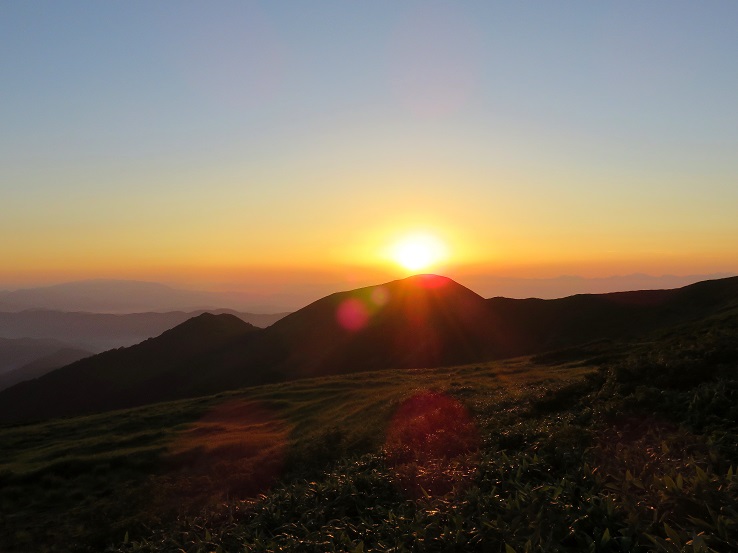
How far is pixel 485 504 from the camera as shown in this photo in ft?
25.3

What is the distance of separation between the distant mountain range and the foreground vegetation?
56.0 m

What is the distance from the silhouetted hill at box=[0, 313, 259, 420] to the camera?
334 ft

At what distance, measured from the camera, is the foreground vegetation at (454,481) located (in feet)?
21.4

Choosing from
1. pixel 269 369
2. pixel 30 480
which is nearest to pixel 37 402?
pixel 269 369

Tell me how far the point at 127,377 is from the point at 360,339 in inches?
2166

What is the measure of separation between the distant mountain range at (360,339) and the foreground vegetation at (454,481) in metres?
56.0

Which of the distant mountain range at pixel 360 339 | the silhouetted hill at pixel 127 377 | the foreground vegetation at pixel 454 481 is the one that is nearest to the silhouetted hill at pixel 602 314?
the distant mountain range at pixel 360 339

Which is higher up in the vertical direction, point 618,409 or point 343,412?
point 618,409

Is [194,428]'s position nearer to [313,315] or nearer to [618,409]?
[618,409]

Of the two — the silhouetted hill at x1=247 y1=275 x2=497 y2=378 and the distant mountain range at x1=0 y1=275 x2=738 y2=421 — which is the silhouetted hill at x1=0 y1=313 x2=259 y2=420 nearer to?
the distant mountain range at x1=0 y1=275 x2=738 y2=421

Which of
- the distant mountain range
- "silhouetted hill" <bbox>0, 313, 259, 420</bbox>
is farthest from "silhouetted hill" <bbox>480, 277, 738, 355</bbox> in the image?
"silhouetted hill" <bbox>0, 313, 259, 420</bbox>

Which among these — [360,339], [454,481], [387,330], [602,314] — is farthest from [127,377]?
[454,481]

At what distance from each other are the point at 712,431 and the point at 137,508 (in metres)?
17.2

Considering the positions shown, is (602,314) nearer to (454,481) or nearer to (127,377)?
(454,481)
